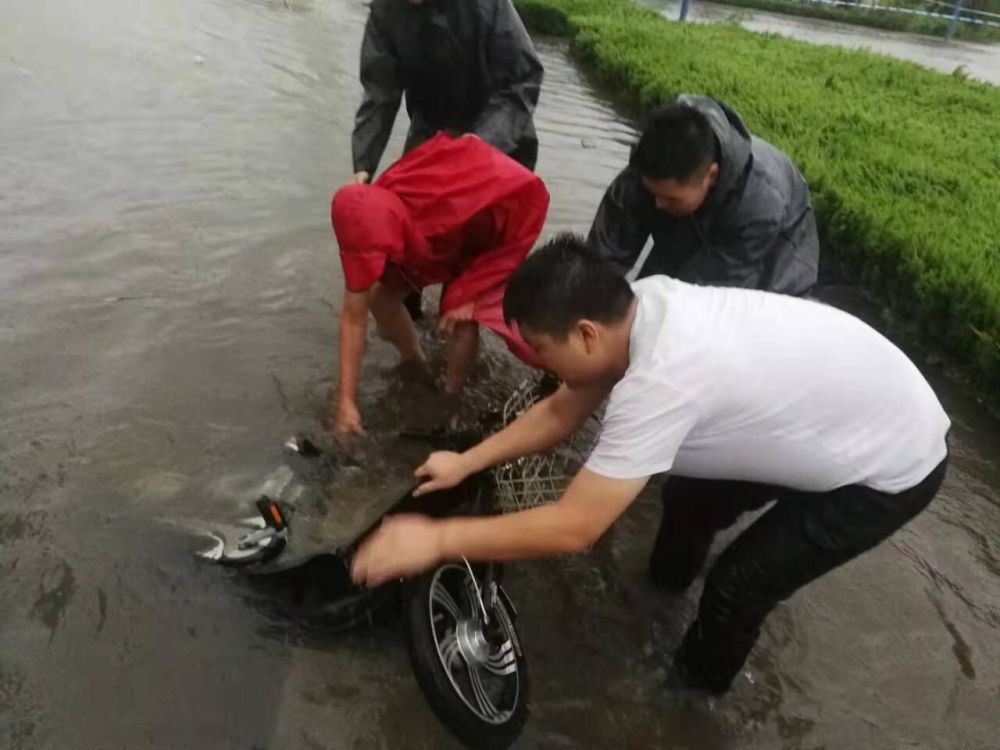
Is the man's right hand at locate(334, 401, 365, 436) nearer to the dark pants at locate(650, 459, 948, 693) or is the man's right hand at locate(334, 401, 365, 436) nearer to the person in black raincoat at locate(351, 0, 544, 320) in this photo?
the dark pants at locate(650, 459, 948, 693)

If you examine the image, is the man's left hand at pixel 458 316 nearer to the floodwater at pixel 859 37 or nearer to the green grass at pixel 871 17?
the floodwater at pixel 859 37

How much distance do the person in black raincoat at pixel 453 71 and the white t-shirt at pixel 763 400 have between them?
6.54 ft

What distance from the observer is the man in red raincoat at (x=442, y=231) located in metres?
3.08

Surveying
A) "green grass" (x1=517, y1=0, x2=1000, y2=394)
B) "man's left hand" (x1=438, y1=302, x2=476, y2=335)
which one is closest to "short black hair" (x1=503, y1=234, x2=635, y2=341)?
"man's left hand" (x1=438, y1=302, x2=476, y2=335)

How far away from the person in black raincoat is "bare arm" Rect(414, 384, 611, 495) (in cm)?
184

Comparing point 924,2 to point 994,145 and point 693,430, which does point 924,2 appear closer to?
point 994,145

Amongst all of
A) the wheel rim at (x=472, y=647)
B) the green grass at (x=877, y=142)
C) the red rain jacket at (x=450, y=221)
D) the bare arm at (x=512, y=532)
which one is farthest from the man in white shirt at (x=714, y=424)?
the green grass at (x=877, y=142)

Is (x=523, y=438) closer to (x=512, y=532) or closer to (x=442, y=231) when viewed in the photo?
(x=512, y=532)

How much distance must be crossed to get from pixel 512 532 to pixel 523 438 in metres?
0.48

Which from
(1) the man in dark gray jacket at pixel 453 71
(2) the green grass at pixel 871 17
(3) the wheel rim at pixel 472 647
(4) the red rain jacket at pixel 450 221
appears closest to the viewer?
(3) the wheel rim at pixel 472 647

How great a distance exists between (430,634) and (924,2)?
31982 millimetres

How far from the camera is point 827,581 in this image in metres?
3.66

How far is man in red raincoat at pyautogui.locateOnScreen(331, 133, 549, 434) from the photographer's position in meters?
3.08

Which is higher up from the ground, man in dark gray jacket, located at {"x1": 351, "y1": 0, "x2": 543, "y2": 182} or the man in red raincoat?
man in dark gray jacket, located at {"x1": 351, "y1": 0, "x2": 543, "y2": 182}
